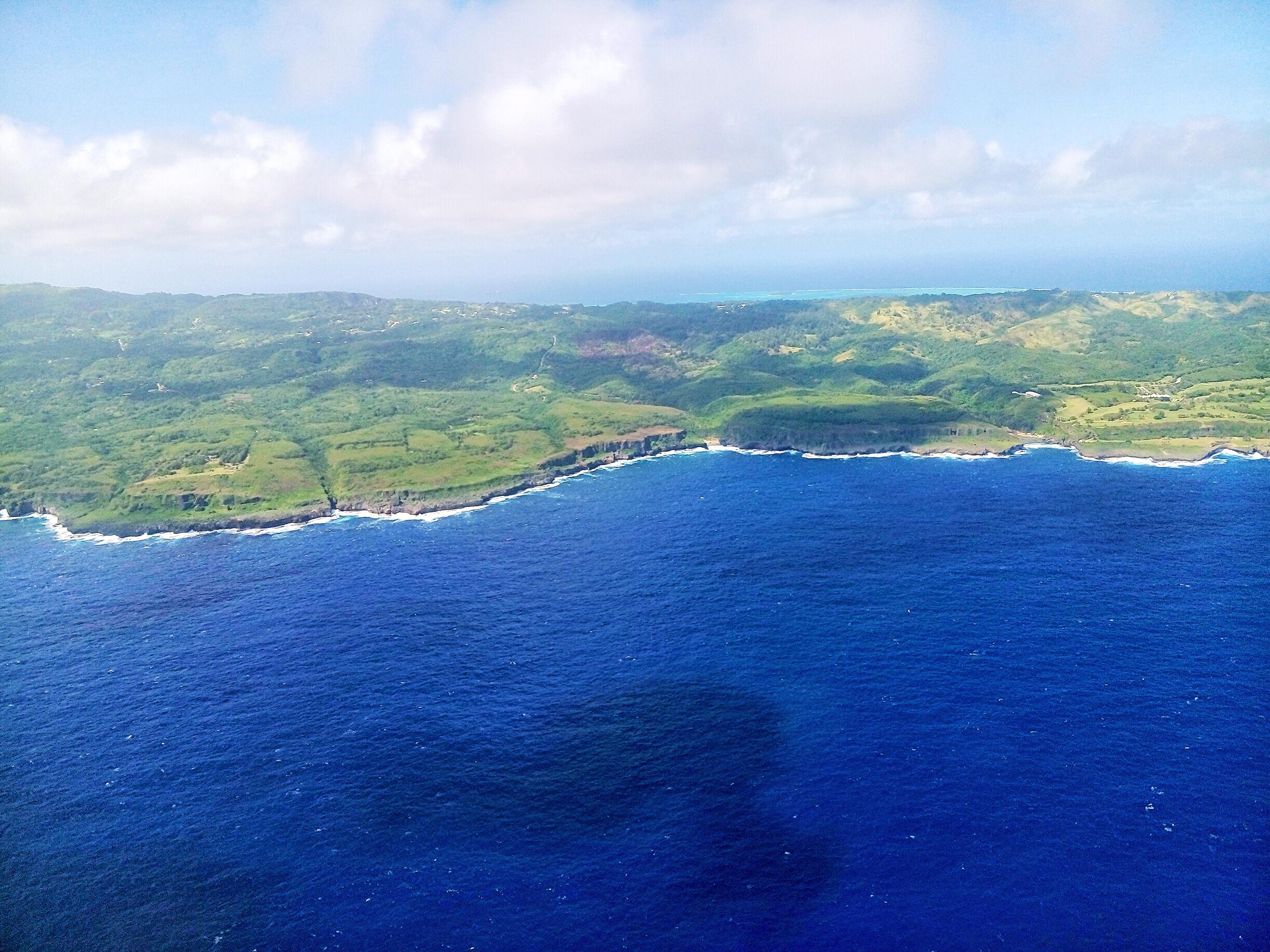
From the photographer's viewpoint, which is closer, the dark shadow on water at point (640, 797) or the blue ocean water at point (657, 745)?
the blue ocean water at point (657, 745)

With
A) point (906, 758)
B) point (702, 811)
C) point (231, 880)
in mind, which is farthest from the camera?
point (906, 758)

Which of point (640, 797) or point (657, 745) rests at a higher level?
point (657, 745)

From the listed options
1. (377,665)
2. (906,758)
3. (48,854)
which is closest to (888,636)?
(906,758)

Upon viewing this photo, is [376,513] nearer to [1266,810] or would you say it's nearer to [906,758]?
[906,758]

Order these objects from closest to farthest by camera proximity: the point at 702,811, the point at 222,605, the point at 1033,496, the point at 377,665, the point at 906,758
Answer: the point at 702,811 → the point at 906,758 → the point at 377,665 → the point at 222,605 → the point at 1033,496

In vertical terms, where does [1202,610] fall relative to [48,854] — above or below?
above

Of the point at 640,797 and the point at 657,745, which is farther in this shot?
the point at 657,745

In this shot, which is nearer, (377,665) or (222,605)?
(377,665)

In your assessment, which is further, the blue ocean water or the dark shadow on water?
the dark shadow on water
